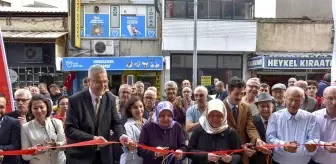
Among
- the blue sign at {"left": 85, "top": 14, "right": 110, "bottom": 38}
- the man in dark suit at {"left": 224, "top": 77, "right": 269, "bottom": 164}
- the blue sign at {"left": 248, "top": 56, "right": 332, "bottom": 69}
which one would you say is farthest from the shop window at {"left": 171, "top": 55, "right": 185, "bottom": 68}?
the man in dark suit at {"left": 224, "top": 77, "right": 269, "bottom": 164}

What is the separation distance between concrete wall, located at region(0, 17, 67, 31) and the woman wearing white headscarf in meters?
19.3

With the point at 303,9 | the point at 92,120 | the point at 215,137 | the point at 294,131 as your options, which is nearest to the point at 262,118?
the point at 294,131

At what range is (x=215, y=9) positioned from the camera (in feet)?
73.7

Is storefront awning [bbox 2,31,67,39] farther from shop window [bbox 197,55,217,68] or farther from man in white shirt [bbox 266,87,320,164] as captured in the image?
man in white shirt [bbox 266,87,320,164]

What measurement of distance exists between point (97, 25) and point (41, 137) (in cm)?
1821

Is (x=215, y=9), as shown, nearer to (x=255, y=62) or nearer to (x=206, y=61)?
(x=206, y=61)

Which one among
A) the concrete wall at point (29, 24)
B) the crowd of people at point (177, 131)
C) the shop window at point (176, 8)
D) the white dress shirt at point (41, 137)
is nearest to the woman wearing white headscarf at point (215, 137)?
the crowd of people at point (177, 131)

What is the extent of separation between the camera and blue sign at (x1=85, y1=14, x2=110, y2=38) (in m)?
22.5

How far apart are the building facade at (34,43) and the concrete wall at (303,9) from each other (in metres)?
13.5

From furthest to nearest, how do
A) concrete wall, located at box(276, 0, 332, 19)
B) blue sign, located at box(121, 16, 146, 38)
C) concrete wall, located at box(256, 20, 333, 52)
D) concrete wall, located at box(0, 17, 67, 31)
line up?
1. concrete wall, located at box(276, 0, 332, 19)
2. concrete wall, located at box(256, 20, 333, 52)
3. concrete wall, located at box(0, 17, 67, 31)
4. blue sign, located at box(121, 16, 146, 38)

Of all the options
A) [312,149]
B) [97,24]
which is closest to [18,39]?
[97,24]

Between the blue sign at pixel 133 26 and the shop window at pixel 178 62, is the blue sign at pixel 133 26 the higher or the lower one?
the higher one

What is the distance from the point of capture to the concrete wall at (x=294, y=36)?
75.8ft

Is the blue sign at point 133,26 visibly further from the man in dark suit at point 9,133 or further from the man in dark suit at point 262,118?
the man in dark suit at point 9,133
